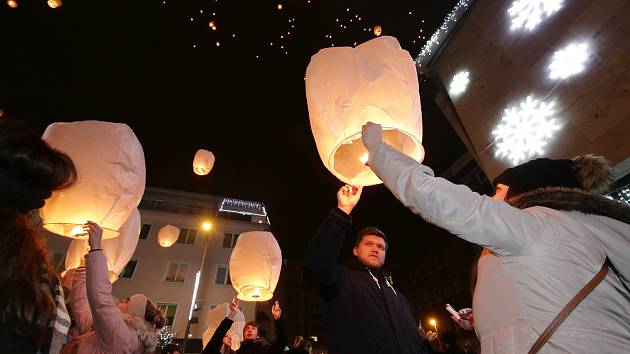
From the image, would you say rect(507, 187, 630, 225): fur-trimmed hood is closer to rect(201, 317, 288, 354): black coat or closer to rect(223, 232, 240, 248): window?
rect(201, 317, 288, 354): black coat

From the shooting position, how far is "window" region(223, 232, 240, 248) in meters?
23.0

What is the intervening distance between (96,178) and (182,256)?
2091 cm

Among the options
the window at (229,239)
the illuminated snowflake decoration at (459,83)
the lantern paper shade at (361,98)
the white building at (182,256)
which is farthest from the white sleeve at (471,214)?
the window at (229,239)

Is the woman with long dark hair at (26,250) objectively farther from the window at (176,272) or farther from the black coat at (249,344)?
the window at (176,272)

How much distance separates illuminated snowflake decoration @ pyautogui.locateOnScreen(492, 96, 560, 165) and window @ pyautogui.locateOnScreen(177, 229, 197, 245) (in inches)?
829

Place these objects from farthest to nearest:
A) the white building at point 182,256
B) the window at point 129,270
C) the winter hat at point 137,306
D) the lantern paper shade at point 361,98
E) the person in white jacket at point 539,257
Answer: the window at point 129,270 → the white building at point 182,256 → the winter hat at point 137,306 → the lantern paper shade at point 361,98 → the person in white jacket at point 539,257

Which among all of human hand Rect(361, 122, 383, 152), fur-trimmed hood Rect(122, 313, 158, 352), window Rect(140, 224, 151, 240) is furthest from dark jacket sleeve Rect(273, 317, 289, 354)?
window Rect(140, 224, 151, 240)

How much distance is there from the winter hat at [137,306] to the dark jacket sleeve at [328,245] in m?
1.81

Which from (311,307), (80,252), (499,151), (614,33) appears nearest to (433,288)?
(311,307)

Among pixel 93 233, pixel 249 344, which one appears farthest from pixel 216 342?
pixel 93 233

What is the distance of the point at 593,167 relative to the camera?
1613 millimetres

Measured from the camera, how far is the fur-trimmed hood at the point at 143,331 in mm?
2442

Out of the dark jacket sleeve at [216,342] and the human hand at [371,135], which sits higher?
the human hand at [371,135]

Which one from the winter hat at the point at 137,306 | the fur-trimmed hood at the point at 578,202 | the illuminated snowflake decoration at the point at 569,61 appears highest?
the illuminated snowflake decoration at the point at 569,61
